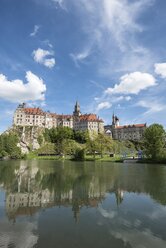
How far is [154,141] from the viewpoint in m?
80.0

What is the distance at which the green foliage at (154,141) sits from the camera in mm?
77500

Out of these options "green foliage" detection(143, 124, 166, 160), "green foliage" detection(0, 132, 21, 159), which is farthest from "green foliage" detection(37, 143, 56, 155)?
"green foliage" detection(143, 124, 166, 160)

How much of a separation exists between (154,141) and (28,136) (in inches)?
4458

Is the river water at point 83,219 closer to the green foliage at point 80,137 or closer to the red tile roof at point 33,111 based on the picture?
the green foliage at point 80,137

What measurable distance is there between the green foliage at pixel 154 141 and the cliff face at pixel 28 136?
105021 millimetres

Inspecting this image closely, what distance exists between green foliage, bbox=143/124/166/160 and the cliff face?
345 ft

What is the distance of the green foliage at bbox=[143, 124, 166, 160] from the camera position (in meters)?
77.5

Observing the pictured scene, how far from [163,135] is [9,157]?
86.6 metres

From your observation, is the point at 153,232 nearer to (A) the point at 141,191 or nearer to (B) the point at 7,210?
(B) the point at 7,210

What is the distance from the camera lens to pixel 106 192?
70.4ft

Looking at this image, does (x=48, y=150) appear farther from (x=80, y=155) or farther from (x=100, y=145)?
(x=100, y=145)

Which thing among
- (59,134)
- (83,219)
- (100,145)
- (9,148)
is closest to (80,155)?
(100,145)

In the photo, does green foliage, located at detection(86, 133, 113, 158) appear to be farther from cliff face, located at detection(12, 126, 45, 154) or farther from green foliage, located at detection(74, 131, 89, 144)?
cliff face, located at detection(12, 126, 45, 154)

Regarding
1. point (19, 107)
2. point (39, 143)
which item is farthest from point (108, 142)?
point (19, 107)
